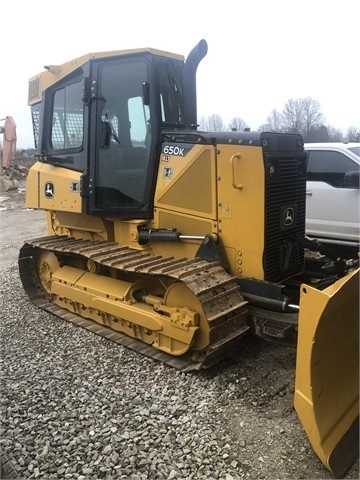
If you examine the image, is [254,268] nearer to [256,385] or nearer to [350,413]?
[256,385]

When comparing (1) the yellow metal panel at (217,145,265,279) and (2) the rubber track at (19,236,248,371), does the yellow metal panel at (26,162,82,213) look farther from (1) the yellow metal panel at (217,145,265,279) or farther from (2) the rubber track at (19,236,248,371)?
(1) the yellow metal panel at (217,145,265,279)

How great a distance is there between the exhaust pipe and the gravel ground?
2333 mm

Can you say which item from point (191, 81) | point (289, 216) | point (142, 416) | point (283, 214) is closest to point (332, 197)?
point (289, 216)

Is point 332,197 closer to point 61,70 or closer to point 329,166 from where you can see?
point 329,166

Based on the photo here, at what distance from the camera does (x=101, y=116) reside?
15.5 feet

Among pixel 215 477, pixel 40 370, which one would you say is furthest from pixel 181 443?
pixel 40 370

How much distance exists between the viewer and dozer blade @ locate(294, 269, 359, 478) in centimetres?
Answer: 272

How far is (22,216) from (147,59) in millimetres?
11423

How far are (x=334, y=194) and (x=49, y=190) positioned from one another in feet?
13.6

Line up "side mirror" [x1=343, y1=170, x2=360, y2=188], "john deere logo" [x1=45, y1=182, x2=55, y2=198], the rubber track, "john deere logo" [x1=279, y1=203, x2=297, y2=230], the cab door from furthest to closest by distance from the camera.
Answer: the cab door
"side mirror" [x1=343, y1=170, x2=360, y2=188]
"john deere logo" [x1=45, y1=182, x2=55, y2=198]
"john deere logo" [x1=279, y1=203, x2=297, y2=230]
the rubber track

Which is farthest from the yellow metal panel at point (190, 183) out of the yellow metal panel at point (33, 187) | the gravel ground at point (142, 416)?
the yellow metal panel at point (33, 187)

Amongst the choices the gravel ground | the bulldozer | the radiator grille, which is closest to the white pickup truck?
the bulldozer

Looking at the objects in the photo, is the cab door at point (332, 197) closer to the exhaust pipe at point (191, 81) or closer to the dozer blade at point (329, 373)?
the exhaust pipe at point (191, 81)

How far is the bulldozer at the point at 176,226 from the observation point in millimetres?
3701
